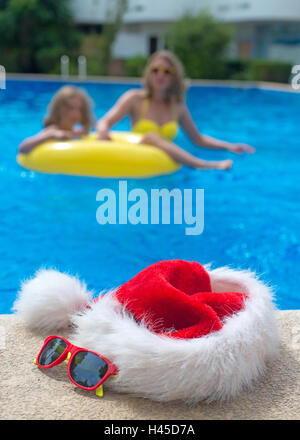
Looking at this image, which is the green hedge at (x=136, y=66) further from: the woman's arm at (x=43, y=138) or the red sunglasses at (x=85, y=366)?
the red sunglasses at (x=85, y=366)

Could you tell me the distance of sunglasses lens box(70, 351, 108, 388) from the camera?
1.64 m

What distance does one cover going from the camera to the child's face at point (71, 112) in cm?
554

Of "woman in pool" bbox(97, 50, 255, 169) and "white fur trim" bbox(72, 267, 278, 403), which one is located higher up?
"woman in pool" bbox(97, 50, 255, 169)

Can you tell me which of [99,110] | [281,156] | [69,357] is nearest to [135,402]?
[69,357]

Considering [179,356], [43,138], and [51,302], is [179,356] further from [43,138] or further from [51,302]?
[43,138]

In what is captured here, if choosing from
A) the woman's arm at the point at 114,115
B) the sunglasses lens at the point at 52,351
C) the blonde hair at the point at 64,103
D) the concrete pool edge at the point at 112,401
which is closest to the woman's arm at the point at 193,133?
the woman's arm at the point at 114,115

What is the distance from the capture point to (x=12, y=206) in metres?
4.61

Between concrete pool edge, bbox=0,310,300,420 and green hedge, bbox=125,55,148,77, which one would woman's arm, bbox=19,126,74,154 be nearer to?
concrete pool edge, bbox=0,310,300,420

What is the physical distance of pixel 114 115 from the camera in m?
5.95

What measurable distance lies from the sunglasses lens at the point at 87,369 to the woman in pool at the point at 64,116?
13.2 ft

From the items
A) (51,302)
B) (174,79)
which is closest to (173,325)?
(51,302)

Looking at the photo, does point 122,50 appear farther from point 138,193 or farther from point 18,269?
point 18,269

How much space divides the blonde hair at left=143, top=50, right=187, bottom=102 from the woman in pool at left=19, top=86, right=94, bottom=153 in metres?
0.84

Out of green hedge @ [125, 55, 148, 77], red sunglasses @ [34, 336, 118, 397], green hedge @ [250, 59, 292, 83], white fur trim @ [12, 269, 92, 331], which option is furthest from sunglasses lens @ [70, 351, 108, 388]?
green hedge @ [125, 55, 148, 77]
